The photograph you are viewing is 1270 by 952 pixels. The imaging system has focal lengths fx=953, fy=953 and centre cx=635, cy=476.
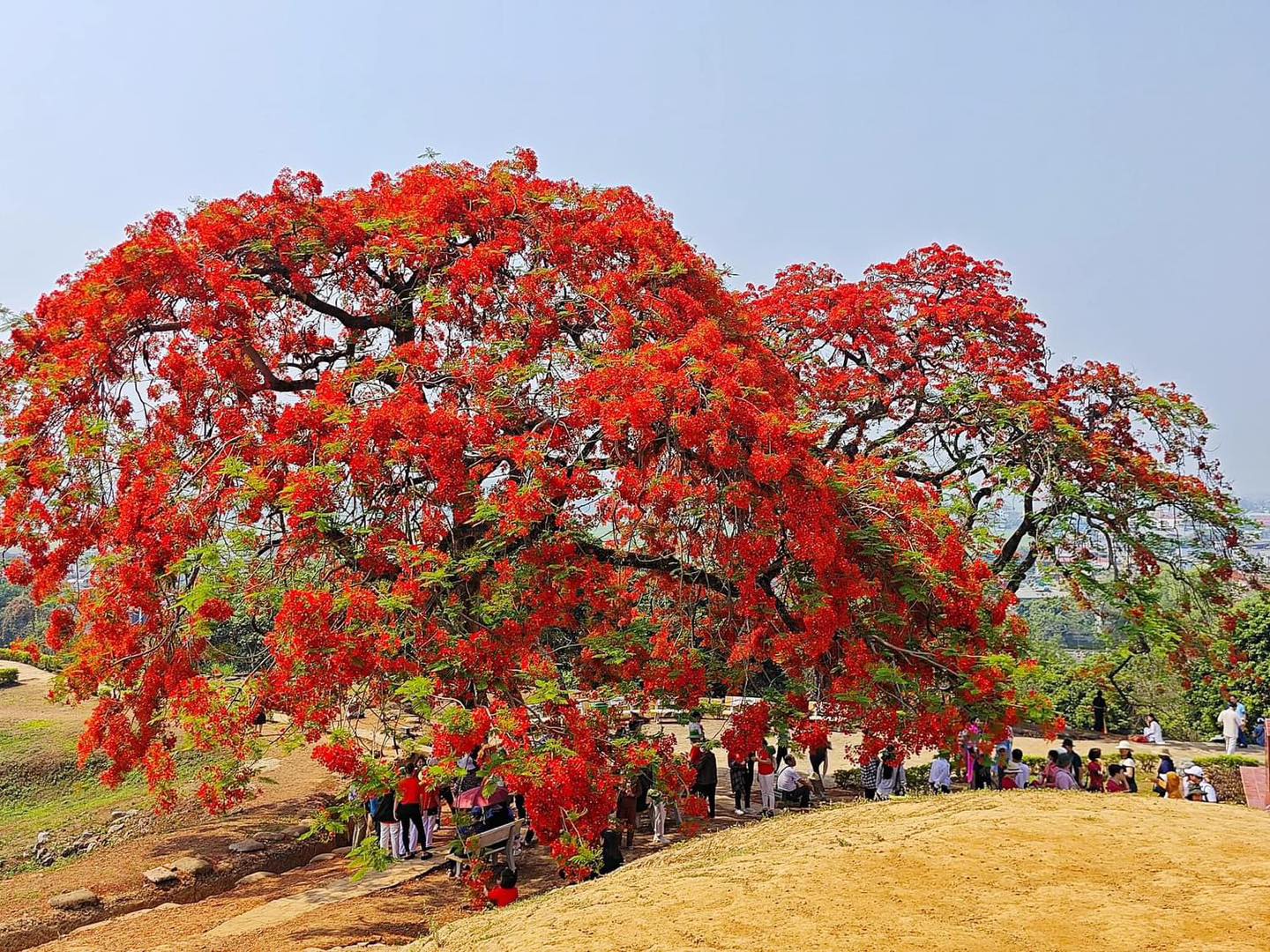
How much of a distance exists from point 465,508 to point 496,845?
10.8 feet

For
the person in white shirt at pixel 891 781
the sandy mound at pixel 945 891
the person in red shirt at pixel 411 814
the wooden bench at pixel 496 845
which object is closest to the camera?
the sandy mound at pixel 945 891

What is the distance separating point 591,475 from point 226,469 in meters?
3.22

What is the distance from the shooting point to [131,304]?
31.1ft

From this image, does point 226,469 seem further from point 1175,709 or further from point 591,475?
point 1175,709

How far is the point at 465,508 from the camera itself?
28.5ft

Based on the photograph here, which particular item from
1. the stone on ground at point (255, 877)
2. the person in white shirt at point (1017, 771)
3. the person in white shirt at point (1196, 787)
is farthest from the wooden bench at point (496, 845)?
the person in white shirt at point (1196, 787)

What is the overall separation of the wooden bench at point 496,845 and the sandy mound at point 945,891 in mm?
2044

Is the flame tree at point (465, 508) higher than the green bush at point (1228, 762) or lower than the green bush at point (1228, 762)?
higher

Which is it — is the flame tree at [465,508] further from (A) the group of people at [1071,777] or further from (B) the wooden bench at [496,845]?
(A) the group of people at [1071,777]

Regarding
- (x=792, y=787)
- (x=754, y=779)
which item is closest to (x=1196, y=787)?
(x=792, y=787)

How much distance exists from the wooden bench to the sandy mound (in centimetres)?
204

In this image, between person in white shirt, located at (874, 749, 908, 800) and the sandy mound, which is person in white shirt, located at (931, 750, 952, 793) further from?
the sandy mound

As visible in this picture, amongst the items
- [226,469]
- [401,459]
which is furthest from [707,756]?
[226,469]

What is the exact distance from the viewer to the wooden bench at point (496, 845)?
8.70 meters
